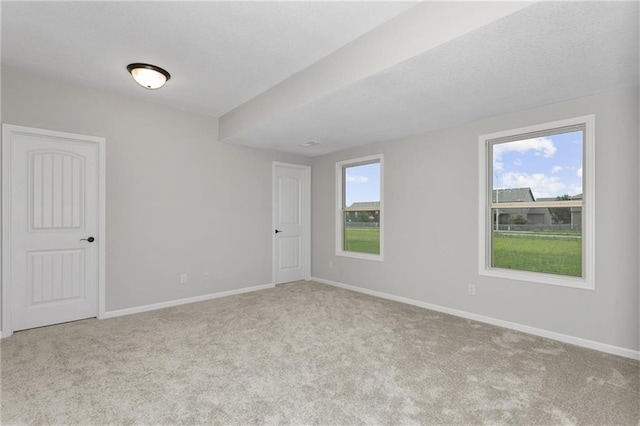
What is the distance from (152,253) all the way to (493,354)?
4038 millimetres

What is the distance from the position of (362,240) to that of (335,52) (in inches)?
126

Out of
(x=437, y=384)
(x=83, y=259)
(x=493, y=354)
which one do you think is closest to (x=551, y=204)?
(x=493, y=354)

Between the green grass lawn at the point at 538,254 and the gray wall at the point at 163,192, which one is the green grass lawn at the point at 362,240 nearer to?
the gray wall at the point at 163,192

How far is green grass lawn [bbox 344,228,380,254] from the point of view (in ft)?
16.5

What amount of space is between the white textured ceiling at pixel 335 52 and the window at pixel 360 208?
1459 millimetres

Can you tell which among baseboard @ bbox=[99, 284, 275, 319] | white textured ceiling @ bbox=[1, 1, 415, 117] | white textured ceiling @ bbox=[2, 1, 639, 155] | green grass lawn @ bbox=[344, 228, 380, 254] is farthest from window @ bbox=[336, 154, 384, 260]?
white textured ceiling @ bbox=[1, 1, 415, 117]

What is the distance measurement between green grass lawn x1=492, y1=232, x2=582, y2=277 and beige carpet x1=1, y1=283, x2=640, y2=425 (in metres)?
0.74

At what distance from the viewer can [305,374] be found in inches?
94.1

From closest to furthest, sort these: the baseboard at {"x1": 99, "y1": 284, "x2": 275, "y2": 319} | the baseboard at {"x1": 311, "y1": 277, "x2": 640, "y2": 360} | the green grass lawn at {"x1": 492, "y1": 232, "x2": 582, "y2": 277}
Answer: the baseboard at {"x1": 311, "y1": 277, "x2": 640, "y2": 360}, the green grass lawn at {"x1": 492, "y1": 232, "x2": 582, "y2": 277}, the baseboard at {"x1": 99, "y1": 284, "x2": 275, "y2": 319}

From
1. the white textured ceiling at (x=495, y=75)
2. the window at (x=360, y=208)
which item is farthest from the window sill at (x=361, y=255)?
the white textured ceiling at (x=495, y=75)

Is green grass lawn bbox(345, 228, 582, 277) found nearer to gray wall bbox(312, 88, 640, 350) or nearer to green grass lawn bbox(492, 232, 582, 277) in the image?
green grass lawn bbox(492, 232, 582, 277)

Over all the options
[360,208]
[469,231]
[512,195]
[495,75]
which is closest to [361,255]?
[360,208]

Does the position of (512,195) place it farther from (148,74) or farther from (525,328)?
(148,74)

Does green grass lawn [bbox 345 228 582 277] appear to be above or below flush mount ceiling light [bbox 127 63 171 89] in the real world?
below
